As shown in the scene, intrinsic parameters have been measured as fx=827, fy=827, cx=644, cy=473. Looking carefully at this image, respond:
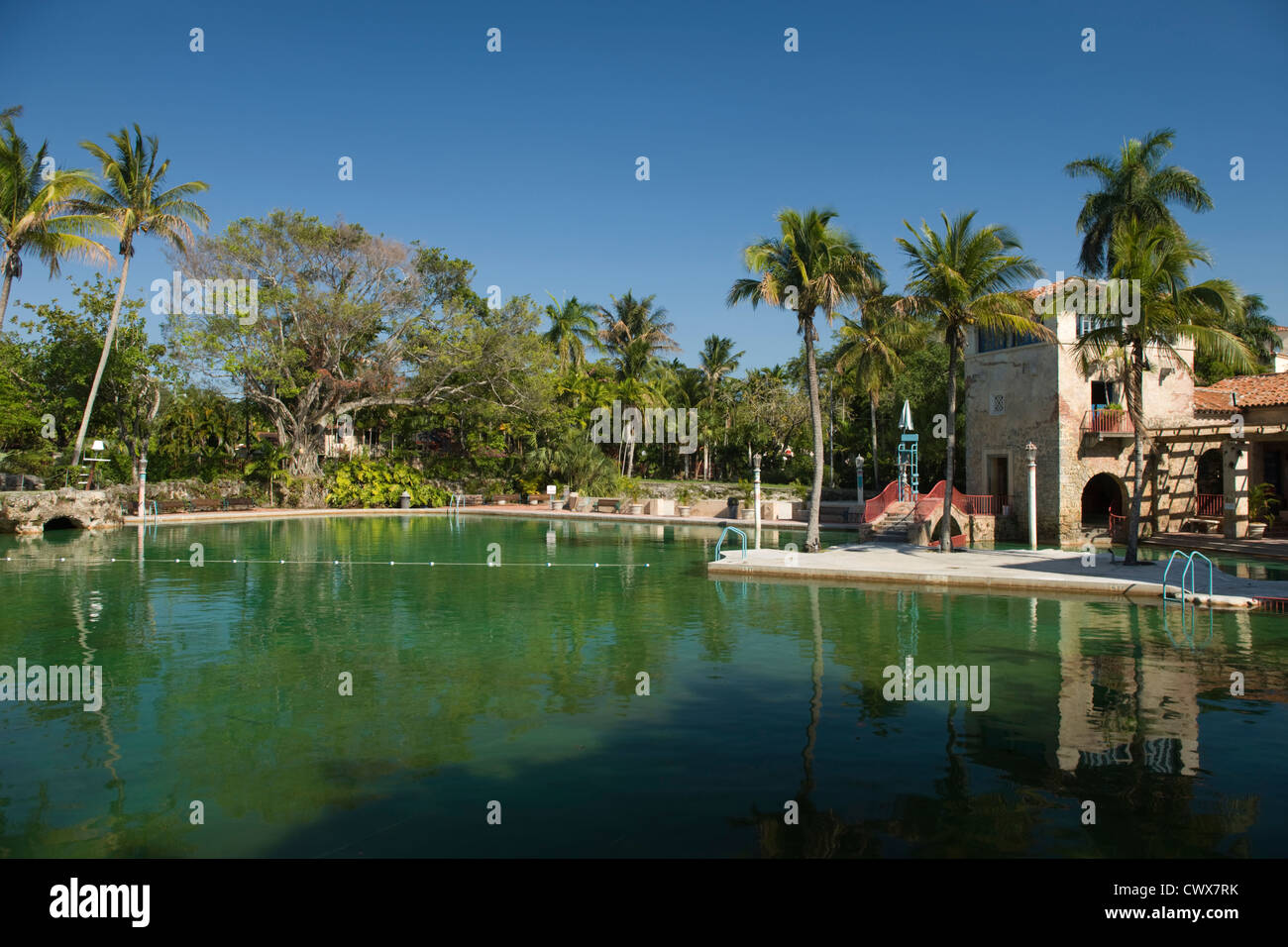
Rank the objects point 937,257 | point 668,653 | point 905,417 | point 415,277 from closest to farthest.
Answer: point 668,653 < point 937,257 < point 905,417 < point 415,277

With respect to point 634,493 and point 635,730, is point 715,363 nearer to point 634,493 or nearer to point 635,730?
point 634,493

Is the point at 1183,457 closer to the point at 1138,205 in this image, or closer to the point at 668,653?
the point at 1138,205

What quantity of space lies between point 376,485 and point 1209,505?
3537 cm

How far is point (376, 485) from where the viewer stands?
41.8 meters

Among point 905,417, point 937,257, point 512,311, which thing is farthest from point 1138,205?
point 512,311

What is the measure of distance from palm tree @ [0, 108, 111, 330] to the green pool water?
15.9m

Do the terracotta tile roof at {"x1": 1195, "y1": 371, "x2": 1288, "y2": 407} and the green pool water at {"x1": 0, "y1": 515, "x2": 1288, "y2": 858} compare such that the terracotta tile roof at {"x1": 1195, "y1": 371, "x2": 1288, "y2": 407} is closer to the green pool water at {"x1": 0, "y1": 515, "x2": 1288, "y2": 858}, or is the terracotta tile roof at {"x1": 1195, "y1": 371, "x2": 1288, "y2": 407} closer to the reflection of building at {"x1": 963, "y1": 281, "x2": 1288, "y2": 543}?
the reflection of building at {"x1": 963, "y1": 281, "x2": 1288, "y2": 543}

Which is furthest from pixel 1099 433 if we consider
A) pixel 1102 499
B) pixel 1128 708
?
pixel 1128 708

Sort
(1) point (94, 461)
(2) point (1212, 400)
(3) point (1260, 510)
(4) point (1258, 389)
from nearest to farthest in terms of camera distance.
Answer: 1. (3) point (1260, 510)
2. (4) point (1258, 389)
3. (2) point (1212, 400)
4. (1) point (94, 461)

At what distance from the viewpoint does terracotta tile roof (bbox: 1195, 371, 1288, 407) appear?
82.3ft

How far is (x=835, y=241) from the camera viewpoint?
21.4 m

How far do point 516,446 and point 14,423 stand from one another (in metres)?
23.4

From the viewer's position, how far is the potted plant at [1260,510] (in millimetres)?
24406

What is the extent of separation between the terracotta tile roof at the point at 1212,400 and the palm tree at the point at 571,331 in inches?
1317
